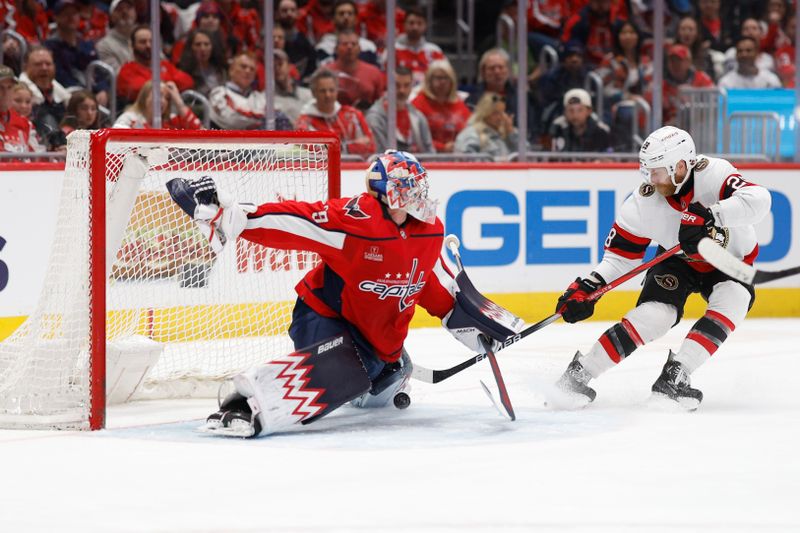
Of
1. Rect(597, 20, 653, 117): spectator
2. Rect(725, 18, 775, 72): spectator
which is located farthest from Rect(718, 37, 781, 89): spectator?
Rect(597, 20, 653, 117): spectator

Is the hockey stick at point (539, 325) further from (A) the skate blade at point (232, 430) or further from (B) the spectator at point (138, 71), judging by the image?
(B) the spectator at point (138, 71)

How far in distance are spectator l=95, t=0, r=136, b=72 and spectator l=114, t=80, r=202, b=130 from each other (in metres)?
0.24

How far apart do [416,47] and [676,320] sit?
3354mm

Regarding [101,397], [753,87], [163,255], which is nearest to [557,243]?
[753,87]

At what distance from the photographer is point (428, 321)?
6.80 meters

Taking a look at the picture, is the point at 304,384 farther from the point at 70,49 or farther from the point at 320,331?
the point at 70,49

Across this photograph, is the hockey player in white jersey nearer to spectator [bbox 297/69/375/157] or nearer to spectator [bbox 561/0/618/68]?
spectator [bbox 297/69/375/157]

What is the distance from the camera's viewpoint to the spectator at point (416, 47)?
23.6 ft

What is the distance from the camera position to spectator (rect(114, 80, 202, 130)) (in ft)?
20.3

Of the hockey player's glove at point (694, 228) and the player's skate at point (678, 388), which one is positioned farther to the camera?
the player's skate at point (678, 388)

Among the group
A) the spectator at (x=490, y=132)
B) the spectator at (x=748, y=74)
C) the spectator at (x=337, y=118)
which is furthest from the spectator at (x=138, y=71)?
the spectator at (x=748, y=74)

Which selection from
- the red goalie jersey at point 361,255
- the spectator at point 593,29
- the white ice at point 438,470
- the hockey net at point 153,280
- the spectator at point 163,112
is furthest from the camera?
the spectator at point 593,29

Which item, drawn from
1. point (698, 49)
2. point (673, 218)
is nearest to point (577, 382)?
point (673, 218)

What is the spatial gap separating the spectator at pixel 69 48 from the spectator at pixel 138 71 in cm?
12
